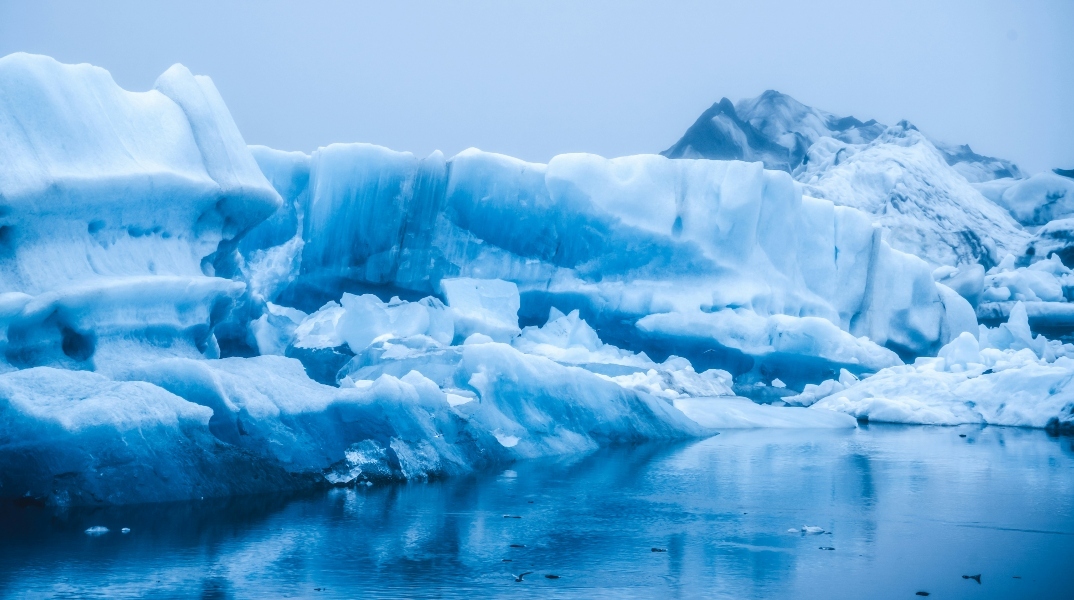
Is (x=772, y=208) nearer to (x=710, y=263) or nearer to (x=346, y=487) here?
(x=710, y=263)

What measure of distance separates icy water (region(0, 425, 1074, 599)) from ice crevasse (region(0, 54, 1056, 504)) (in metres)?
0.46

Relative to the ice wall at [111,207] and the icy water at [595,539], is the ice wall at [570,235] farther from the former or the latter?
the icy water at [595,539]

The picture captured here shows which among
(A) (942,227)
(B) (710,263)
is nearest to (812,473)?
(B) (710,263)

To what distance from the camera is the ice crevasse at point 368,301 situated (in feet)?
21.0

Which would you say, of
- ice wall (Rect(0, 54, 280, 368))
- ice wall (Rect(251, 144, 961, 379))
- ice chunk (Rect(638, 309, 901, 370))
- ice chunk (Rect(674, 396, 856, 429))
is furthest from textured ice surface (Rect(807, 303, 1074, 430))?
ice wall (Rect(0, 54, 280, 368))

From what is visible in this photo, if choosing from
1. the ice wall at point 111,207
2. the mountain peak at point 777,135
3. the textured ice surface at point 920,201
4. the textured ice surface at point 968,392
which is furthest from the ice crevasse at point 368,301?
the mountain peak at point 777,135

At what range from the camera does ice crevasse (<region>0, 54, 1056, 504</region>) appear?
6.39 m

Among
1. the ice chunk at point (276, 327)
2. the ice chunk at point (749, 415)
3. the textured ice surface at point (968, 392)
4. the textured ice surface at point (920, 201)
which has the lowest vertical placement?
the ice chunk at point (749, 415)

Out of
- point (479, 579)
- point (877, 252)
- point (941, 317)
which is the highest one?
point (877, 252)

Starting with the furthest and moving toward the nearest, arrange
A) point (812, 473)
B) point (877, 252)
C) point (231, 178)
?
point (877, 252) → point (231, 178) → point (812, 473)

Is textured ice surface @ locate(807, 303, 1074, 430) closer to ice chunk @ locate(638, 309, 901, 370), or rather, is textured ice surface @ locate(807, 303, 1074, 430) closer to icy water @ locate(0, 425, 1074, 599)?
ice chunk @ locate(638, 309, 901, 370)

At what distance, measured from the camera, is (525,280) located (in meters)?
15.0

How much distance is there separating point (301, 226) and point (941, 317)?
10501mm

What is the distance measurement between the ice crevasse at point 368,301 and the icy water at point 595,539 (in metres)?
0.46
